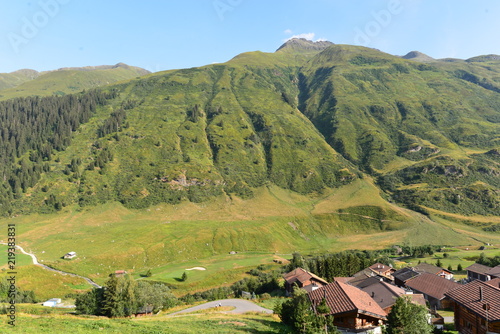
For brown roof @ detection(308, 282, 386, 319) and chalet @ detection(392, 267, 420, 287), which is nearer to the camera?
brown roof @ detection(308, 282, 386, 319)

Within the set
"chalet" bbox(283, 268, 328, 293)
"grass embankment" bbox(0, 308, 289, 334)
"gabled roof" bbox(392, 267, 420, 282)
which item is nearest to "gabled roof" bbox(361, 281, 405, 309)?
"chalet" bbox(283, 268, 328, 293)

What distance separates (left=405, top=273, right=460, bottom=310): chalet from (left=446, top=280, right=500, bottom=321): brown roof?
1330 inches

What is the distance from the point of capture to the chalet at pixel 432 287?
66.9m

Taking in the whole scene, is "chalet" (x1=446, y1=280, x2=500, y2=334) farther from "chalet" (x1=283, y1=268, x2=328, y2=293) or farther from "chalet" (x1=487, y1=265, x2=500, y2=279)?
"chalet" (x1=487, y1=265, x2=500, y2=279)

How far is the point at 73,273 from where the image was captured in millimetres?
99062

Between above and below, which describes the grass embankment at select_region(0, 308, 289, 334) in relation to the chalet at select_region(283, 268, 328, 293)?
above

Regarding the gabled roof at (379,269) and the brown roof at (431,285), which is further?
the gabled roof at (379,269)

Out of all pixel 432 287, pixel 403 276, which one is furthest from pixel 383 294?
pixel 403 276

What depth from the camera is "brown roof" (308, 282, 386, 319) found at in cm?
3550

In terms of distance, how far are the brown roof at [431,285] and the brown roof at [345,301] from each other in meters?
39.9

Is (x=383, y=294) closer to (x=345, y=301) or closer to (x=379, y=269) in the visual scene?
(x=345, y=301)

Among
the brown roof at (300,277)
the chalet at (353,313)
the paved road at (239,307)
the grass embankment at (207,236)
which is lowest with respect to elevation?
the grass embankment at (207,236)

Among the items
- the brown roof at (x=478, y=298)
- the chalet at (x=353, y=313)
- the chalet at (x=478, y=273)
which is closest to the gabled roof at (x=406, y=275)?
the chalet at (x=478, y=273)

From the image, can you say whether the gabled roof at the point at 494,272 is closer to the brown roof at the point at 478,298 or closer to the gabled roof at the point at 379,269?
the gabled roof at the point at 379,269
